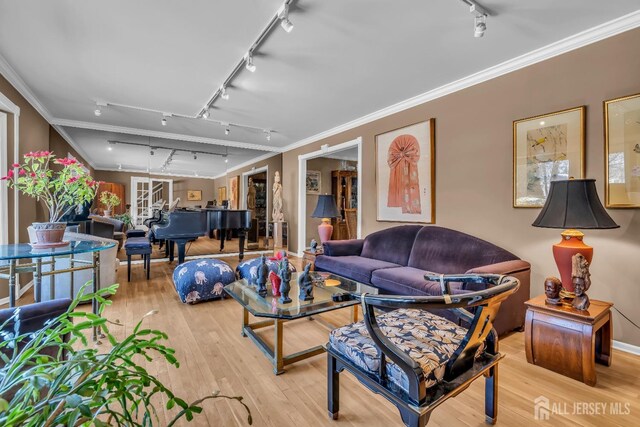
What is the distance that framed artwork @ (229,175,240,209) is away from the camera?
366 inches

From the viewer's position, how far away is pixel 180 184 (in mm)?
10562

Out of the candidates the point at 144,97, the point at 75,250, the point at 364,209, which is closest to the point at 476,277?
the point at 75,250

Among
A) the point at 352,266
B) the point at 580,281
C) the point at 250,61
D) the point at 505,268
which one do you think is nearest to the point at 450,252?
the point at 505,268

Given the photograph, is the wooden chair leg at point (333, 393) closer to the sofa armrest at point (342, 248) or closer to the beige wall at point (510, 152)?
the beige wall at point (510, 152)

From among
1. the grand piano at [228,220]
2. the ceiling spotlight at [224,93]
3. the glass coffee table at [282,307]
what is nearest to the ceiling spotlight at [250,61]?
the ceiling spotlight at [224,93]

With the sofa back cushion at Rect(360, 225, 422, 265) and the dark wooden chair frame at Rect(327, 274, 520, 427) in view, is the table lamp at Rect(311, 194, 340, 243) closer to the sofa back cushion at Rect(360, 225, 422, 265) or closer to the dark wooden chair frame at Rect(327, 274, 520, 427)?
the sofa back cushion at Rect(360, 225, 422, 265)

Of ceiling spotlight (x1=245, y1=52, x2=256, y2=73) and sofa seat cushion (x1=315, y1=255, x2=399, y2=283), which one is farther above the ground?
ceiling spotlight (x1=245, y1=52, x2=256, y2=73)

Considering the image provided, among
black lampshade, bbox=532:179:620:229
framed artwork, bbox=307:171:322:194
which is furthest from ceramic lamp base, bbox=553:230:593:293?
framed artwork, bbox=307:171:322:194

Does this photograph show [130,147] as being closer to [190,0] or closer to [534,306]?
[190,0]

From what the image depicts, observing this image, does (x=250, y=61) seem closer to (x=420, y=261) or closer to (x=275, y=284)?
(x=275, y=284)

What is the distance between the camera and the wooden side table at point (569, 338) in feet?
6.19

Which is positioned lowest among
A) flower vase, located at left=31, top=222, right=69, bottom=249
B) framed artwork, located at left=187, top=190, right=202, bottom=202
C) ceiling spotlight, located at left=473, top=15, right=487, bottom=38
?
flower vase, located at left=31, top=222, right=69, bottom=249

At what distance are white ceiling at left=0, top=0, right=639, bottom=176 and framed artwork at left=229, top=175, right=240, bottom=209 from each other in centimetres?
510

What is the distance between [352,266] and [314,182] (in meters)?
3.90
